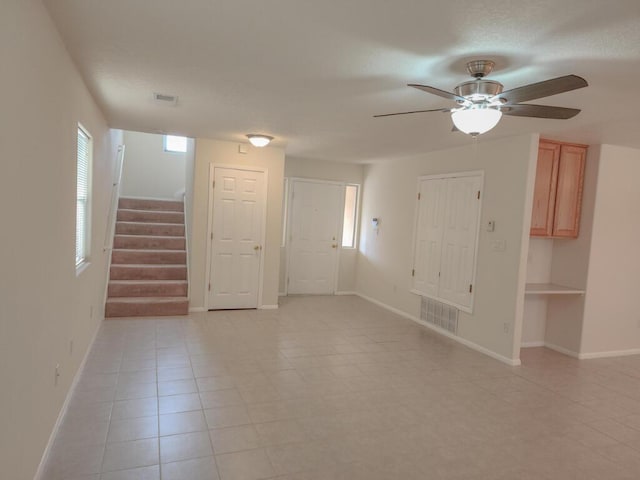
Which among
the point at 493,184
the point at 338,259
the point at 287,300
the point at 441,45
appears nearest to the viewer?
the point at 441,45

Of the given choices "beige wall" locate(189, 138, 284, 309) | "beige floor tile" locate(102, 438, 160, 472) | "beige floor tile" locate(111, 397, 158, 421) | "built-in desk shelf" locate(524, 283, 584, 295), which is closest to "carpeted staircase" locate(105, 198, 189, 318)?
"beige wall" locate(189, 138, 284, 309)

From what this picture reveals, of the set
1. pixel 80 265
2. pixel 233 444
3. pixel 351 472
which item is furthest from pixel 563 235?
pixel 80 265

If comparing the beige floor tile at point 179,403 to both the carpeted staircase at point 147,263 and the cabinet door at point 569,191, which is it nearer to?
the carpeted staircase at point 147,263

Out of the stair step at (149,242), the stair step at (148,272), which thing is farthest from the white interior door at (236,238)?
the stair step at (149,242)

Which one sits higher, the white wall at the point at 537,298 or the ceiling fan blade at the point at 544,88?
the ceiling fan blade at the point at 544,88

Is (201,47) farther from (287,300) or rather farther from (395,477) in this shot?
(287,300)

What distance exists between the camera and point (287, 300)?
6.90 meters

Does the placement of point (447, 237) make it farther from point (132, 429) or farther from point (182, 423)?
point (132, 429)

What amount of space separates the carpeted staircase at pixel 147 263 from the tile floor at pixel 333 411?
486mm

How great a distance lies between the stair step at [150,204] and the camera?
7180mm

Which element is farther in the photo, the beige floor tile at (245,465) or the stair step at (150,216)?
the stair step at (150,216)

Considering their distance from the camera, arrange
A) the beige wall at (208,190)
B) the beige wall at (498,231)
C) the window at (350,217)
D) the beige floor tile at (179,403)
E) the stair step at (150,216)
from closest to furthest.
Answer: the beige floor tile at (179,403)
the beige wall at (498,231)
the beige wall at (208,190)
the stair step at (150,216)
the window at (350,217)

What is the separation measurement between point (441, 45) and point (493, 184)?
9.29 feet

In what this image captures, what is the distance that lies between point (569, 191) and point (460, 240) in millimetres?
1306
